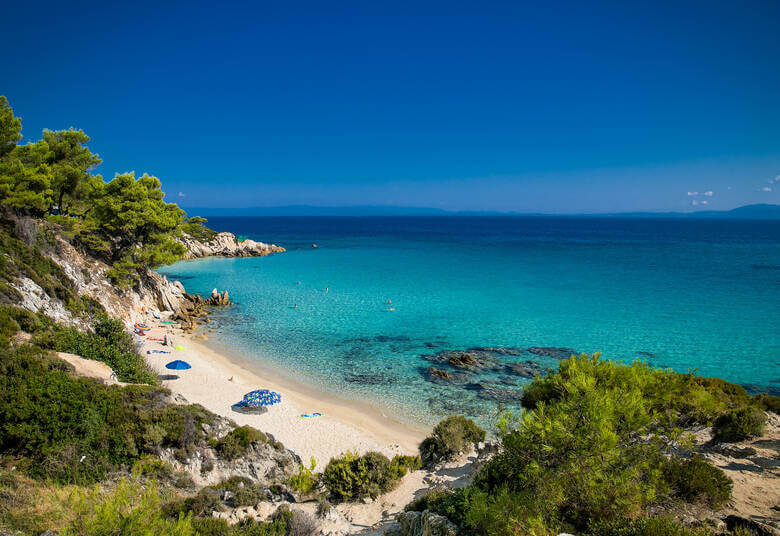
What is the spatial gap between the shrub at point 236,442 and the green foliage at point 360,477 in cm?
262

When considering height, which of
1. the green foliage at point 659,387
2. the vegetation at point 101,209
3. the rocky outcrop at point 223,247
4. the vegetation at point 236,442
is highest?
the vegetation at point 101,209

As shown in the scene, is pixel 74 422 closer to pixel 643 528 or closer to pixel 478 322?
pixel 643 528

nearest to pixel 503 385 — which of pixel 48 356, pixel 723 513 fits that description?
pixel 723 513

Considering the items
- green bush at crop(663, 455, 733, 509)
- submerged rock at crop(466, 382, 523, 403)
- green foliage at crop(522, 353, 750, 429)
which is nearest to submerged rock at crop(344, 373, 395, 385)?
submerged rock at crop(466, 382, 523, 403)

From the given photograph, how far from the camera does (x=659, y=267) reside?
62.8m

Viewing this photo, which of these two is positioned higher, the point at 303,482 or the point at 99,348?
the point at 99,348

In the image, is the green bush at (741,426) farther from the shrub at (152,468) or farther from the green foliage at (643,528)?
the shrub at (152,468)

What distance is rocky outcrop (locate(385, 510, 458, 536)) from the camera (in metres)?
7.35

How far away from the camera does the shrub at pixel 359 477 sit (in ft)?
36.7

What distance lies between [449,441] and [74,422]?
11476 millimetres

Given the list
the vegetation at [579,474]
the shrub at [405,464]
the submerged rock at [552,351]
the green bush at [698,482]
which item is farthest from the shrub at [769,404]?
the shrub at [405,464]

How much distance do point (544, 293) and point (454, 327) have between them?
18048 mm

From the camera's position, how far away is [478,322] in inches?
1291

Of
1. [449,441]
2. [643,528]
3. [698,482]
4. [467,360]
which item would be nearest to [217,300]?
[467,360]
